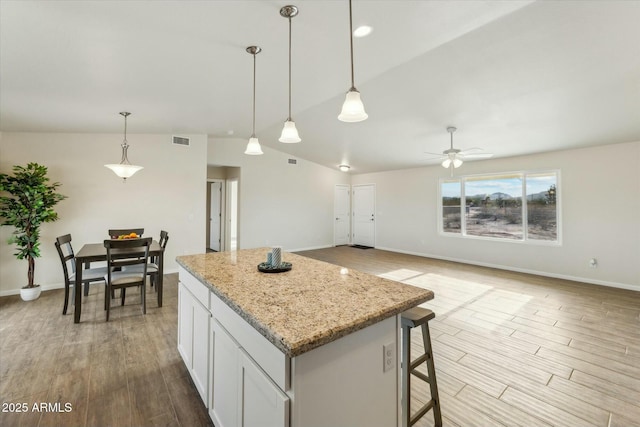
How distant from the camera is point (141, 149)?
4879 mm

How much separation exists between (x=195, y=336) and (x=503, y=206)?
6302 mm

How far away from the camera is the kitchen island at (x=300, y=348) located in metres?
1.00

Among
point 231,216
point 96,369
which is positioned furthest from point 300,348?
point 231,216

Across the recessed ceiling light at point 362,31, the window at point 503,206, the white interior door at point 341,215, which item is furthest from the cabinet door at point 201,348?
the white interior door at point 341,215

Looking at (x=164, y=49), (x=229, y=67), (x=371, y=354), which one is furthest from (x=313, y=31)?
(x=371, y=354)

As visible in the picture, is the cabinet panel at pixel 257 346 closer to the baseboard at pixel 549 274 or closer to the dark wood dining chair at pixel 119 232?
A: the dark wood dining chair at pixel 119 232

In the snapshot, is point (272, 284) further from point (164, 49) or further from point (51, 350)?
point (51, 350)

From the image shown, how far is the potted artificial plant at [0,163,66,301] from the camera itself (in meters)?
3.62

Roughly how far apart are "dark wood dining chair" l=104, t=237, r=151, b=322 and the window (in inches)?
248

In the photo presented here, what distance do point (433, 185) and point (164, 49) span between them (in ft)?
20.8

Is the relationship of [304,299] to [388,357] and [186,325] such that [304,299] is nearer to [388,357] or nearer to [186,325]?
[388,357]

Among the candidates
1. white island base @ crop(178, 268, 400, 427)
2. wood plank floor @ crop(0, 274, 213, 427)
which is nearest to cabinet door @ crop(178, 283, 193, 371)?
wood plank floor @ crop(0, 274, 213, 427)

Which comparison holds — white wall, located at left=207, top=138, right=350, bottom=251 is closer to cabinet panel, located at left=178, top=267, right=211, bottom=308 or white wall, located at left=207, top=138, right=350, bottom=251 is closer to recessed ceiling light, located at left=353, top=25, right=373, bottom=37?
cabinet panel, located at left=178, top=267, right=211, bottom=308

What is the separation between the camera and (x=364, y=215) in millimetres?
8836
